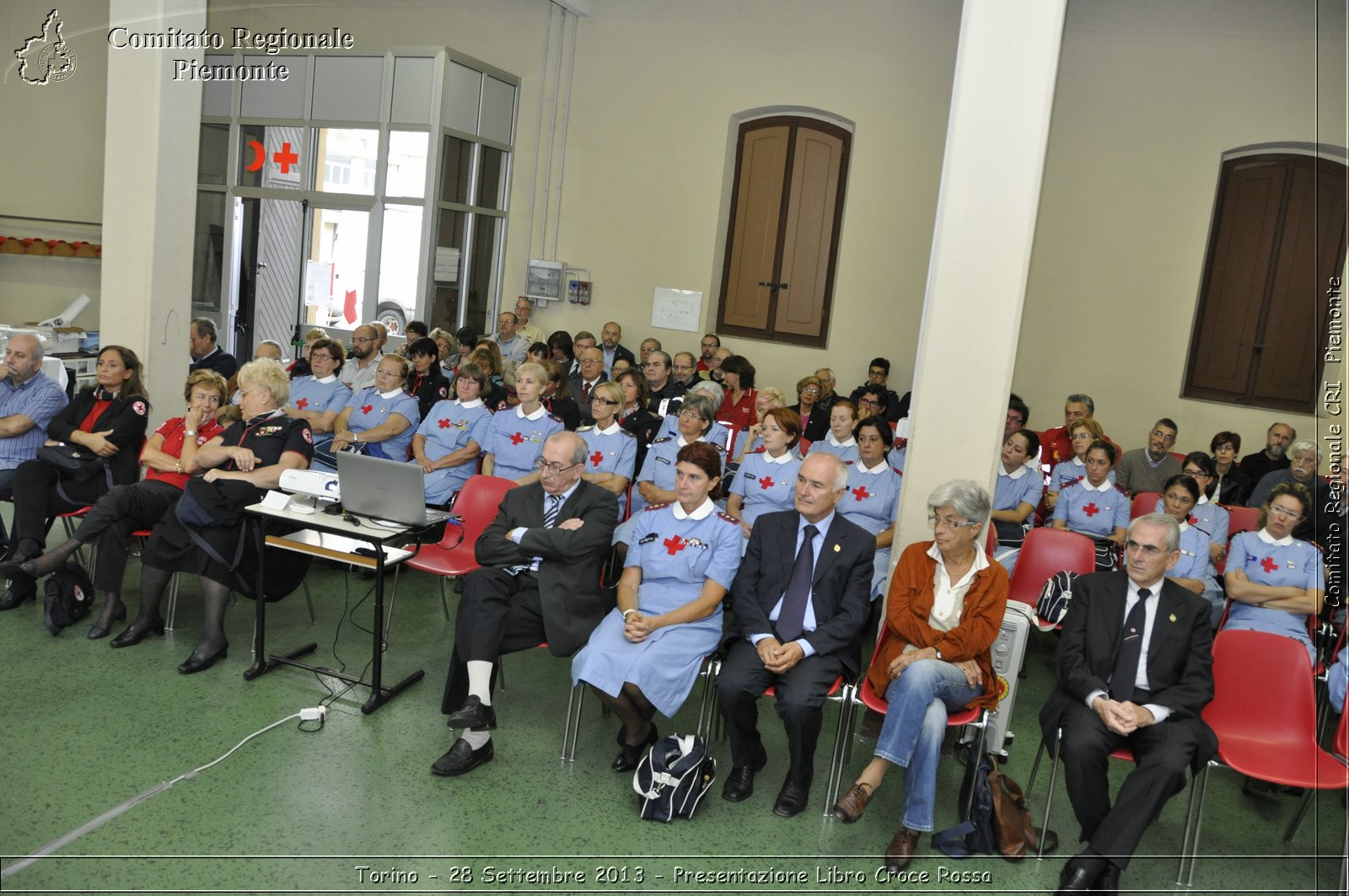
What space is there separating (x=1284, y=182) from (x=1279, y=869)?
649cm

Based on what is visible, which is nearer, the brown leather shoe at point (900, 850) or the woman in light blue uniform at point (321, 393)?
the brown leather shoe at point (900, 850)

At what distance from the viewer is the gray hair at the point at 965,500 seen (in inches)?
138

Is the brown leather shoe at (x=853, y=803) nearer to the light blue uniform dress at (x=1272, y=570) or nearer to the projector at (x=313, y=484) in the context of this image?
the light blue uniform dress at (x=1272, y=570)

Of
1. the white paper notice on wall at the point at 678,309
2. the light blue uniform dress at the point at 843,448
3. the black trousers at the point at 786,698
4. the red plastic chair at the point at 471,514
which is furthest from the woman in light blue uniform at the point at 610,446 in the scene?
the white paper notice on wall at the point at 678,309

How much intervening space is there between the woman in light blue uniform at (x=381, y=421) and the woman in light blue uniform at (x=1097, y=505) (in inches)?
142

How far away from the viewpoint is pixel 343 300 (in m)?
9.91

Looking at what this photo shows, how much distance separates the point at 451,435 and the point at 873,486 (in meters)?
2.26

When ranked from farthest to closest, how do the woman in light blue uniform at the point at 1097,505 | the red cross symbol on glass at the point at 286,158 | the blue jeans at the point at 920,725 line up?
the red cross symbol on glass at the point at 286,158, the woman in light blue uniform at the point at 1097,505, the blue jeans at the point at 920,725

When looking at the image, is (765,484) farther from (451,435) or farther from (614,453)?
(451,435)

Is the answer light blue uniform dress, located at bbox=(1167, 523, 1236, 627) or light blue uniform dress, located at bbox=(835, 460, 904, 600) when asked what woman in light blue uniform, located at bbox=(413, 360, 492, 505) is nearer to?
light blue uniform dress, located at bbox=(835, 460, 904, 600)

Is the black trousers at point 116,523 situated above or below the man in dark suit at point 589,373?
below

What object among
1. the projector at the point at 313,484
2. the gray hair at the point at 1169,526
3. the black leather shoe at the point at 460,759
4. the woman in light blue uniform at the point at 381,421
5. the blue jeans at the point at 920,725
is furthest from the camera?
the woman in light blue uniform at the point at 381,421

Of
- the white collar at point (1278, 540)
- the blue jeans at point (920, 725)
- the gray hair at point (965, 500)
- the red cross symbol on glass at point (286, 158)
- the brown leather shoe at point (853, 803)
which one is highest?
the red cross symbol on glass at point (286, 158)

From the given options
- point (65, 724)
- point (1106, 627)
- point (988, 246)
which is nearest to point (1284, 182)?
point (988, 246)
